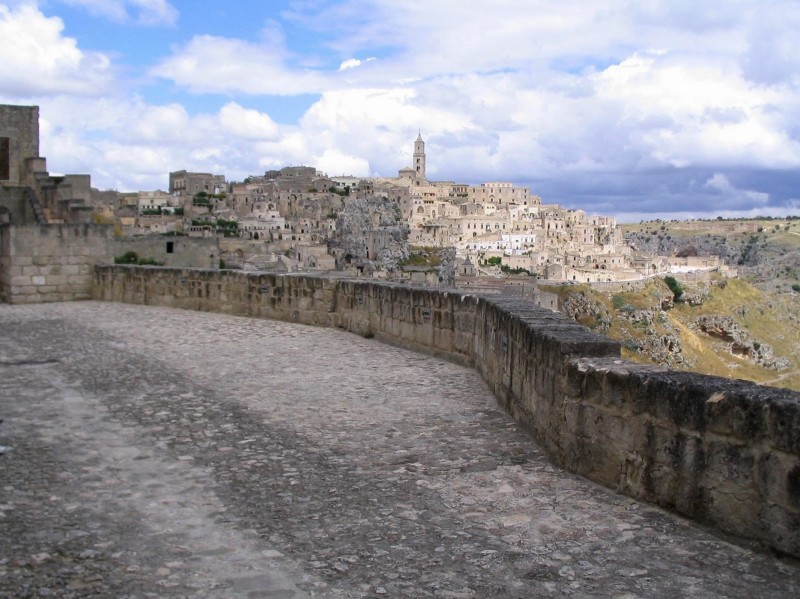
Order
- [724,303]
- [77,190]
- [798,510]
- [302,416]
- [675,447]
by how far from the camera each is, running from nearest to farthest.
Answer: [798,510] → [675,447] → [302,416] → [77,190] → [724,303]

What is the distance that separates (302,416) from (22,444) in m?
2.04

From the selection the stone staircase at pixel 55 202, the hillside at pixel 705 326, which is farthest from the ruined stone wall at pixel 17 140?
the hillside at pixel 705 326

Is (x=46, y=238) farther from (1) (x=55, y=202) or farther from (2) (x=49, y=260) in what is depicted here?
(1) (x=55, y=202)

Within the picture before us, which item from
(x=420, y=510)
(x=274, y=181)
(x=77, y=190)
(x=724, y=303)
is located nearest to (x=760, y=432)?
(x=420, y=510)

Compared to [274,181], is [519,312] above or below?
below

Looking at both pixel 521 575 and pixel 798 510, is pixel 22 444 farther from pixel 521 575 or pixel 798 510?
pixel 798 510

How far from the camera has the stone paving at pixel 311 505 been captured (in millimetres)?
3420

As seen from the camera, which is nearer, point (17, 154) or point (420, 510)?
point (420, 510)

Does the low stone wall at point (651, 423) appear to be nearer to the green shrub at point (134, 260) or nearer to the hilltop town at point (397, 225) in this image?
the green shrub at point (134, 260)

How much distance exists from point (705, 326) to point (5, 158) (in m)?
94.3

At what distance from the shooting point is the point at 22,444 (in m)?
5.42

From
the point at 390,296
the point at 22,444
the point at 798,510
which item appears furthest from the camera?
the point at 390,296

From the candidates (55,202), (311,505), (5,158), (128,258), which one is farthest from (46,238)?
(311,505)

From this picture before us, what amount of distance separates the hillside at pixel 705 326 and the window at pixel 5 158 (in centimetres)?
5744
